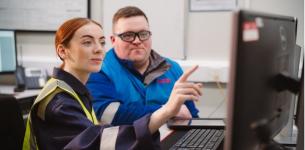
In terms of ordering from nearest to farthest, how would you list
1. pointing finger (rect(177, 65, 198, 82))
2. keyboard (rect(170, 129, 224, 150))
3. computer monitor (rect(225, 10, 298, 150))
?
1. computer monitor (rect(225, 10, 298, 150))
2. pointing finger (rect(177, 65, 198, 82))
3. keyboard (rect(170, 129, 224, 150))

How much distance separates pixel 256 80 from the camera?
2.23 feet

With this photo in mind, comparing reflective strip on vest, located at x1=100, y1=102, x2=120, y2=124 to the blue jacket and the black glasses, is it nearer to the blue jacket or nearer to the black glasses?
the blue jacket

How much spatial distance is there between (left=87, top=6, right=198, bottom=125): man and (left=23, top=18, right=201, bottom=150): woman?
346 mm

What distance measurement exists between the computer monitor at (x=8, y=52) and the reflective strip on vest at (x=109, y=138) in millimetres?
2222

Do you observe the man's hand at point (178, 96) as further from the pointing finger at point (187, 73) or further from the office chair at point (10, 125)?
the office chair at point (10, 125)

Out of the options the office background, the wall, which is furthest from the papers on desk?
the wall

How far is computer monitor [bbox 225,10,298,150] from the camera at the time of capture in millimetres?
611

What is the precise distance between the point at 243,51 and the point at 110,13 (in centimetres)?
260

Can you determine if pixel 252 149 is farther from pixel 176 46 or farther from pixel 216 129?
pixel 176 46

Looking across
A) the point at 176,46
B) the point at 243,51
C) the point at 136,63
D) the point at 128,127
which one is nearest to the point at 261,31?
the point at 243,51

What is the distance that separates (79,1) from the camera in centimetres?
321

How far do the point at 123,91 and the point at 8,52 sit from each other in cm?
167

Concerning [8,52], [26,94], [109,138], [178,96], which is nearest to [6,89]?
[8,52]

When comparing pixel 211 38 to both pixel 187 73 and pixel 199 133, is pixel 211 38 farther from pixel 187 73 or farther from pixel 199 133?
pixel 187 73
